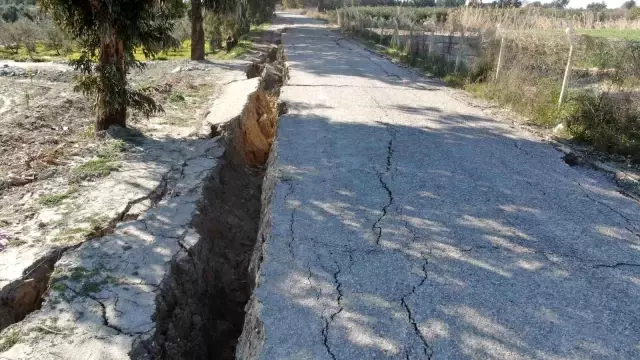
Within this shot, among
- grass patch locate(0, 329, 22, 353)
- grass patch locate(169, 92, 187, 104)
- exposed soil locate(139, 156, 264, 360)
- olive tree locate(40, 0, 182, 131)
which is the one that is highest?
olive tree locate(40, 0, 182, 131)

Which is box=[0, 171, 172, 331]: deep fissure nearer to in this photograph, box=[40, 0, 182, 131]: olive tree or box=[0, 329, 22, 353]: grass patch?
box=[0, 329, 22, 353]: grass patch

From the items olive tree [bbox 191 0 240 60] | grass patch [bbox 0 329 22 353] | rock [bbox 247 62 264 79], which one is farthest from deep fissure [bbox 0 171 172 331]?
olive tree [bbox 191 0 240 60]

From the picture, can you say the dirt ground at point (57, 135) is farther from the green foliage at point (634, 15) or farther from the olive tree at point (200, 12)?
the green foliage at point (634, 15)

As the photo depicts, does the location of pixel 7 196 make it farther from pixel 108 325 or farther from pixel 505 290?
pixel 505 290

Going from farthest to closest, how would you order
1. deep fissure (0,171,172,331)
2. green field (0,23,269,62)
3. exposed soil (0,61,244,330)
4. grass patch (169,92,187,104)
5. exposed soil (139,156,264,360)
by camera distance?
green field (0,23,269,62) < grass patch (169,92,187,104) < exposed soil (0,61,244,330) < exposed soil (139,156,264,360) < deep fissure (0,171,172,331)

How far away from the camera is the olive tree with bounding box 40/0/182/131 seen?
550 centimetres

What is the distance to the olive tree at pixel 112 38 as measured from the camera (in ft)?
18.0

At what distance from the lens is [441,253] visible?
3.64 metres

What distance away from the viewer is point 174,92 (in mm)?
9109

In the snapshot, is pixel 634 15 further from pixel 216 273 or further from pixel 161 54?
pixel 216 273

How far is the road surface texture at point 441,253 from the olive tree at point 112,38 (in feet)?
6.68

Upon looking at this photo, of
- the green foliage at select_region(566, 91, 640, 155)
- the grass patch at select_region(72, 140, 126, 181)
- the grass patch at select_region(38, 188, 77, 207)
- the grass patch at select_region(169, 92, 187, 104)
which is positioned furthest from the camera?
the grass patch at select_region(169, 92, 187, 104)

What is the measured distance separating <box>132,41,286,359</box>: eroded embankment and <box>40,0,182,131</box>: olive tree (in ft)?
4.16

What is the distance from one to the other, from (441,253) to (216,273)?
6.12 ft
